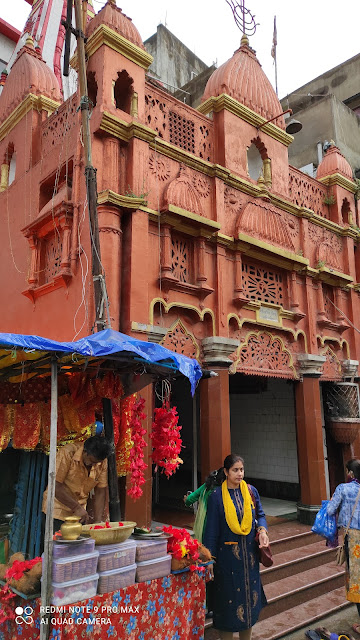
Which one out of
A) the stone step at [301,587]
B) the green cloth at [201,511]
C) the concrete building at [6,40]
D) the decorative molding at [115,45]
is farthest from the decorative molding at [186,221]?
the concrete building at [6,40]

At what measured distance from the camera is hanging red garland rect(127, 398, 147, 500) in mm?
4812

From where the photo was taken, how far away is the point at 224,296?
752 cm

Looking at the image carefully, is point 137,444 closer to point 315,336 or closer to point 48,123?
point 315,336

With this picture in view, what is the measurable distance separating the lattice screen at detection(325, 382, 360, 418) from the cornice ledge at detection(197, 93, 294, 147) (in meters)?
5.55

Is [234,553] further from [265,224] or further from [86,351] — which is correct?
[265,224]

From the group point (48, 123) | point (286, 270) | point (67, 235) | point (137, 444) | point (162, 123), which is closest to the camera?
point (137, 444)

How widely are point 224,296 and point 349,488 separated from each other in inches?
146

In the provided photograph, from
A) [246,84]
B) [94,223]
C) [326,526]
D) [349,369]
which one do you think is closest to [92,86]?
[94,223]

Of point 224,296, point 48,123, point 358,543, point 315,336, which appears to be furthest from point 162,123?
point 358,543

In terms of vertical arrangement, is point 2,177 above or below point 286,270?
above

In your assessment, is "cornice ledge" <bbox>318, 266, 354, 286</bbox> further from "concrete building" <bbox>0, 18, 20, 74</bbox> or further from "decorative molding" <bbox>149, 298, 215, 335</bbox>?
"concrete building" <bbox>0, 18, 20, 74</bbox>

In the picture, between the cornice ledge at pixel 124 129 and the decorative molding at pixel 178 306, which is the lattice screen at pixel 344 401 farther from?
the cornice ledge at pixel 124 129

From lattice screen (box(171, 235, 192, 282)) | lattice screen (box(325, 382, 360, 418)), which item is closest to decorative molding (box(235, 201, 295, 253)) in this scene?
lattice screen (box(171, 235, 192, 282))

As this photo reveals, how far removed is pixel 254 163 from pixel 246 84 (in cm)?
150
